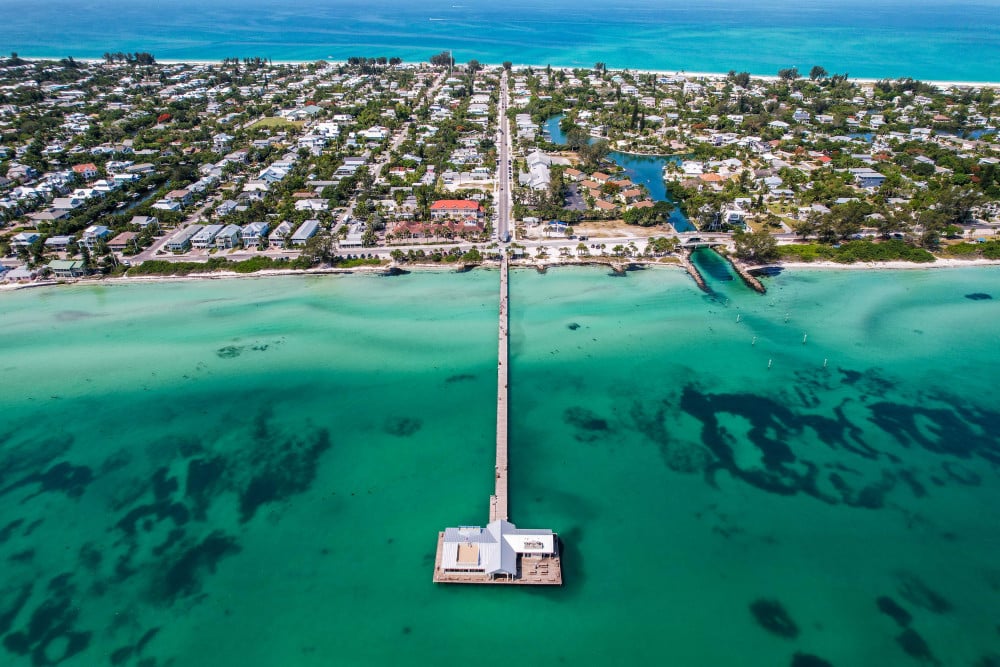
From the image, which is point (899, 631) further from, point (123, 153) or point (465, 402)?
point (123, 153)

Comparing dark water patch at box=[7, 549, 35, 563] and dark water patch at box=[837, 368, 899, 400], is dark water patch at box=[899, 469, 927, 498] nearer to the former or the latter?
dark water patch at box=[837, 368, 899, 400]

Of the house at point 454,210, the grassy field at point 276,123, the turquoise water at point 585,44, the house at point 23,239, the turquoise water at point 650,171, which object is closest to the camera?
the house at point 23,239

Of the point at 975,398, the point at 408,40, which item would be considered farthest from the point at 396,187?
the point at 408,40

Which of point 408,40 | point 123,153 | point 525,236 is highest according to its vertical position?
point 408,40

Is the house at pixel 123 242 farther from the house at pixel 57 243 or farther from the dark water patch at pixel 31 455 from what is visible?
the dark water patch at pixel 31 455

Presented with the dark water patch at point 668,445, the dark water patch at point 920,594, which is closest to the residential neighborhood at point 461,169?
the dark water patch at point 668,445

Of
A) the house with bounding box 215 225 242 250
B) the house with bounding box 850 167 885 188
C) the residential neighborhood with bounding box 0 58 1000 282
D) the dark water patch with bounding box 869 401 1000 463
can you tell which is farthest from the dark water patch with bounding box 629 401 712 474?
the house with bounding box 850 167 885 188
